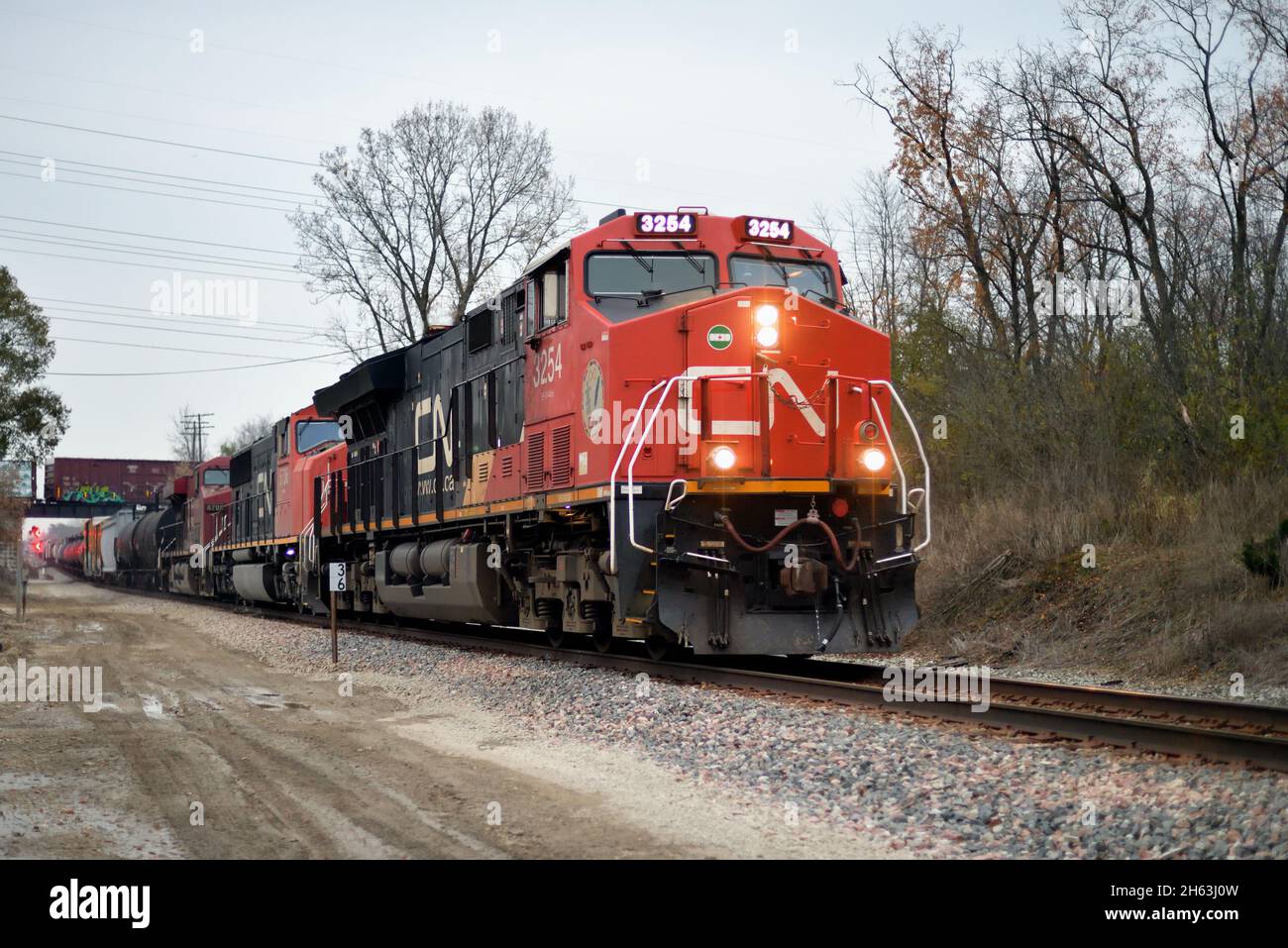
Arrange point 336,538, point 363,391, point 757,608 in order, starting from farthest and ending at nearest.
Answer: point 336,538, point 363,391, point 757,608

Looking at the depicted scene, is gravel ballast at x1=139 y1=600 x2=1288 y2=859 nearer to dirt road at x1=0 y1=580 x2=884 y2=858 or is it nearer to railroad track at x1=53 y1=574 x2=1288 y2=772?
railroad track at x1=53 y1=574 x2=1288 y2=772

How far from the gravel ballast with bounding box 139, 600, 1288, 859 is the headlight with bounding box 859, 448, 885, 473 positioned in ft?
8.35

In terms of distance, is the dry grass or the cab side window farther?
the cab side window

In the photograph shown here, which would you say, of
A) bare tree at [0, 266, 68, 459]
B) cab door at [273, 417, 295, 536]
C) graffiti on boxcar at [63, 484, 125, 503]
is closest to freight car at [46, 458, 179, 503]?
graffiti on boxcar at [63, 484, 125, 503]

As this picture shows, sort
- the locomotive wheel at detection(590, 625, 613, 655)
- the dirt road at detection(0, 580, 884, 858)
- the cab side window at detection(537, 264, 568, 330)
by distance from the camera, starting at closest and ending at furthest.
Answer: the dirt road at detection(0, 580, 884, 858), the cab side window at detection(537, 264, 568, 330), the locomotive wheel at detection(590, 625, 613, 655)

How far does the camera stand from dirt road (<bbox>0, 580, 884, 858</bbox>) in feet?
17.3

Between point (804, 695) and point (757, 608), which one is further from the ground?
point (757, 608)

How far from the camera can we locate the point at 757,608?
1013 centimetres

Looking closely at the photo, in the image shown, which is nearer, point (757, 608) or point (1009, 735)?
point (1009, 735)

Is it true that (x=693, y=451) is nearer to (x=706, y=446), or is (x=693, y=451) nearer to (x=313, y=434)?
(x=706, y=446)

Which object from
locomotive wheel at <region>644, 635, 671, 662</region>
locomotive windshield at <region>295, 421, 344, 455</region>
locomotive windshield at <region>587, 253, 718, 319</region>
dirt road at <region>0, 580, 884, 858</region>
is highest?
locomotive windshield at <region>587, 253, 718, 319</region>
